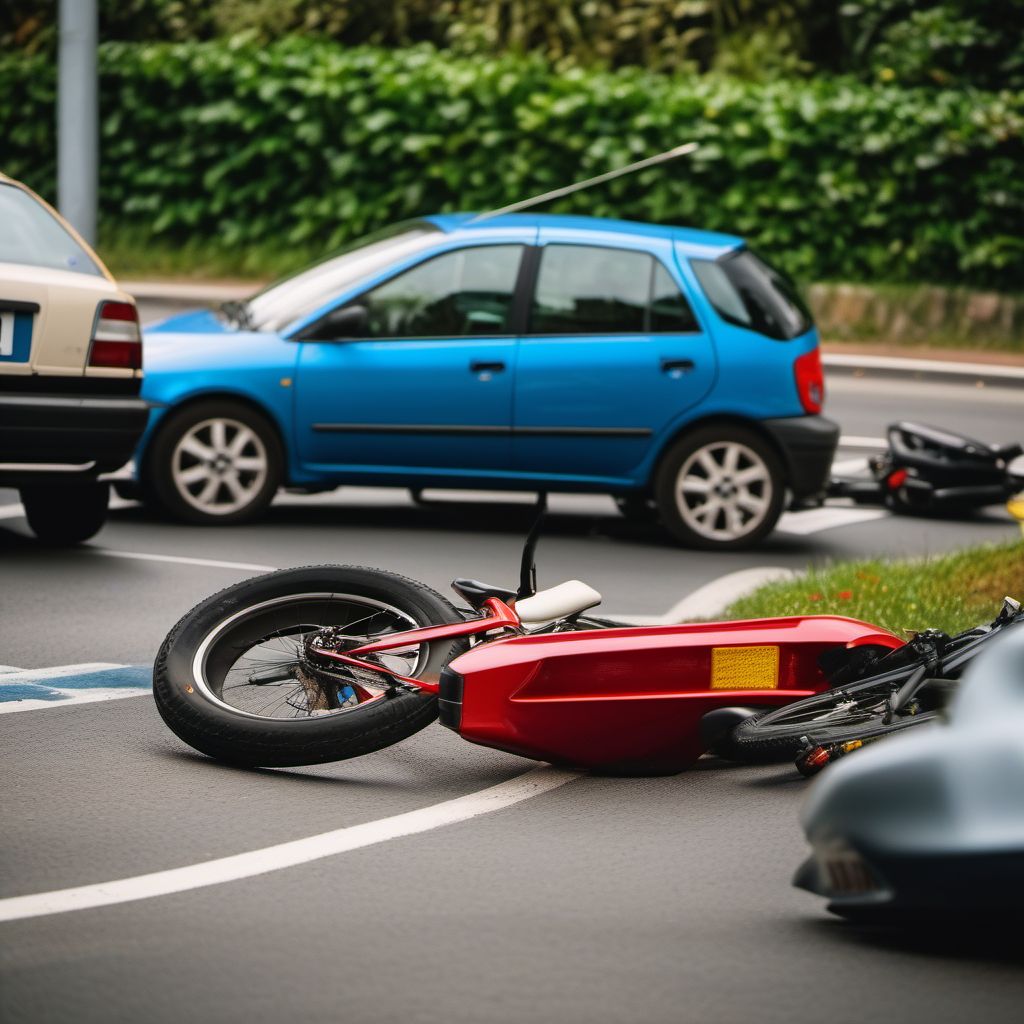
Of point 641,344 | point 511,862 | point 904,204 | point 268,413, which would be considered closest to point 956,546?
point 641,344

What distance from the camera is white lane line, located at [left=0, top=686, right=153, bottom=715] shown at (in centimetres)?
633

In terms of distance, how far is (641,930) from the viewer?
440cm

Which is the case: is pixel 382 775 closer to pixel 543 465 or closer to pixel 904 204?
pixel 543 465

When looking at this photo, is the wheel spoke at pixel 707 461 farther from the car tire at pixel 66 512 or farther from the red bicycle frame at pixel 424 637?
the red bicycle frame at pixel 424 637

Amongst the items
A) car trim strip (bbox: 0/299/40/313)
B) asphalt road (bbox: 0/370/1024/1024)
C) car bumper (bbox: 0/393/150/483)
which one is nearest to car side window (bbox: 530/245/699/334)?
car bumper (bbox: 0/393/150/483)

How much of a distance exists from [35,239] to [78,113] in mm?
10054

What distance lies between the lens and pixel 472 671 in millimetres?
5398

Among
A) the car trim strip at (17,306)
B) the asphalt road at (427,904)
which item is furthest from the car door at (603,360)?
the asphalt road at (427,904)

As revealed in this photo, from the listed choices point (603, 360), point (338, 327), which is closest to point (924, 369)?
point (603, 360)

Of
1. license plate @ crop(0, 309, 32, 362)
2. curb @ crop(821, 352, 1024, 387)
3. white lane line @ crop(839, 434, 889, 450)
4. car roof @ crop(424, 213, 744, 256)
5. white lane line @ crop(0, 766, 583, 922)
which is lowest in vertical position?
white lane line @ crop(0, 766, 583, 922)

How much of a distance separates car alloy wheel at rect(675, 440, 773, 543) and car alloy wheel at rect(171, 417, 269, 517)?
2.16 metres

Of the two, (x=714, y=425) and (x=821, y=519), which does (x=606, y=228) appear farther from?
(x=821, y=519)

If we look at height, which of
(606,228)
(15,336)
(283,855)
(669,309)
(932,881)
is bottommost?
(283,855)

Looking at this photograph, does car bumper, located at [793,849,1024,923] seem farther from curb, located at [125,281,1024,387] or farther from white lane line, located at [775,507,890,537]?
curb, located at [125,281,1024,387]
